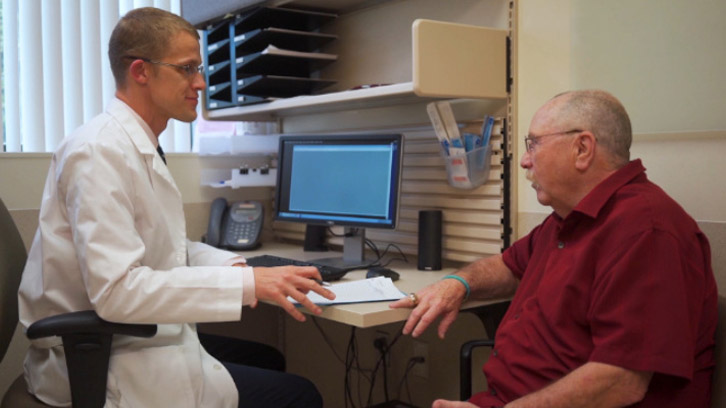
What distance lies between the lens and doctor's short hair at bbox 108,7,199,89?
1780 millimetres

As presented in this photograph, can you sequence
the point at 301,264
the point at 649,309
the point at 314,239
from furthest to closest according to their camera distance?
the point at 314,239 < the point at 301,264 < the point at 649,309

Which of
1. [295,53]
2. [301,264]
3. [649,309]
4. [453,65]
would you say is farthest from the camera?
[295,53]

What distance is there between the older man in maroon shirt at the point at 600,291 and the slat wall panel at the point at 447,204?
44 centimetres

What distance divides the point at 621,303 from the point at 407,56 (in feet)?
4.52

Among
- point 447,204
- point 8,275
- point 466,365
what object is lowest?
point 466,365

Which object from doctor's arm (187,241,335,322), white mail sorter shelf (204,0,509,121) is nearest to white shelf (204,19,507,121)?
white mail sorter shelf (204,0,509,121)

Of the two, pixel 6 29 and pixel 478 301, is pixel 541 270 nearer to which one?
pixel 478 301

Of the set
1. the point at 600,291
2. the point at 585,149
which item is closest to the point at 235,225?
the point at 585,149

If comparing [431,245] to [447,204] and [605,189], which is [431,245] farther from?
[605,189]

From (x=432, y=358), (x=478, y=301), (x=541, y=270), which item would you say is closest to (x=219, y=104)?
(x=432, y=358)

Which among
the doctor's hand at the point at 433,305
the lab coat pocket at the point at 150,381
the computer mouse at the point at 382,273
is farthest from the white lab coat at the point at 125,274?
the computer mouse at the point at 382,273

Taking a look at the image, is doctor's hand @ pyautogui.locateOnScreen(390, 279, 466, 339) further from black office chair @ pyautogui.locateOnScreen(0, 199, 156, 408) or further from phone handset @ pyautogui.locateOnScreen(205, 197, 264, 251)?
phone handset @ pyautogui.locateOnScreen(205, 197, 264, 251)

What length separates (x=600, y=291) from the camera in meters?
1.41

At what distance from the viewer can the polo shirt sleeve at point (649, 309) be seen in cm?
133
